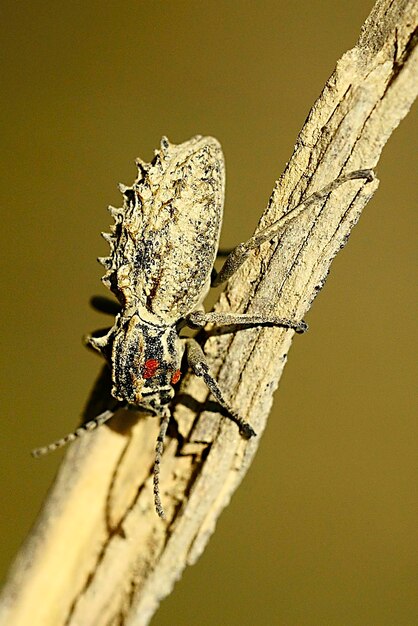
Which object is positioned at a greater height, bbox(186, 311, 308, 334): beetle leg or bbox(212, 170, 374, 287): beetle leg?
bbox(212, 170, 374, 287): beetle leg

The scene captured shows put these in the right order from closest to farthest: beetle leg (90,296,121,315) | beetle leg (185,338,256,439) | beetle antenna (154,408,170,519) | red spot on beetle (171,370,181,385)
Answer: beetle leg (185,338,256,439), beetle antenna (154,408,170,519), red spot on beetle (171,370,181,385), beetle leg (90,296,121,315)

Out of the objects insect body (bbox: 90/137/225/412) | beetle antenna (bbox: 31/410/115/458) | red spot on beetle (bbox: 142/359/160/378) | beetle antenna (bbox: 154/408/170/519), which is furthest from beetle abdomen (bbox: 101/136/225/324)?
beetle antenna (bbox: 31/410/115/458)

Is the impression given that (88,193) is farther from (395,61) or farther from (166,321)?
(395,61)

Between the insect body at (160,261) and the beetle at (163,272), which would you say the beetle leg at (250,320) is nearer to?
the beetle at (163,272)

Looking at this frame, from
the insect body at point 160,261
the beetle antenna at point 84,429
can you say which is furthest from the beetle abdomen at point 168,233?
the beetle antenna at point 84,429

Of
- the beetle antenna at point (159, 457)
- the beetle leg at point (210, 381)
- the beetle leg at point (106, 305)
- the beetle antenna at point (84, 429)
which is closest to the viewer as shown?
the beetle leg at point (210, 381)

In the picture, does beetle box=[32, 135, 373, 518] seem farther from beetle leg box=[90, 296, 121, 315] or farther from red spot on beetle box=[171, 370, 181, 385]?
beetle leg box=[90, 296, 121, 315]
